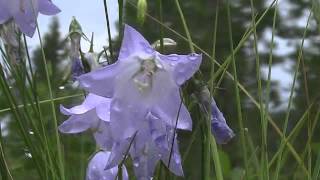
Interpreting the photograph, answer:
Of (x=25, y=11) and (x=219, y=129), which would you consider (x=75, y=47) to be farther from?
(x=219, y=129)

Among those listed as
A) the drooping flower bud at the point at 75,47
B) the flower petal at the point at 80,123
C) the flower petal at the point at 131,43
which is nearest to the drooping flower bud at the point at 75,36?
the drooping flower bud at the point at 75,47

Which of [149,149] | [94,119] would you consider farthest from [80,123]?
[149,149]

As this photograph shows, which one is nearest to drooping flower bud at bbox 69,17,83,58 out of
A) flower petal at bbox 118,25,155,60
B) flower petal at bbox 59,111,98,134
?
flower petal at bbox 59,111,98,134

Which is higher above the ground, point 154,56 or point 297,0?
point 154,56

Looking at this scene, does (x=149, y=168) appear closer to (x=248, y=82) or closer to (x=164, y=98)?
(x=164, y=98)

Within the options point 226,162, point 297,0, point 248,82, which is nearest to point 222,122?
point 226,162

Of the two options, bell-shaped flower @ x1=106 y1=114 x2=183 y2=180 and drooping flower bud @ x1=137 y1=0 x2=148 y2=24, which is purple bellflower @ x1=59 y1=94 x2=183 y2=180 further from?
drooping flower bud @ x1=137 y1=0 x2=148 y2=24

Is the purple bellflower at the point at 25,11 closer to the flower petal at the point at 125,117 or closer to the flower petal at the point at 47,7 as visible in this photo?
the flower petal at the point at 47,7
